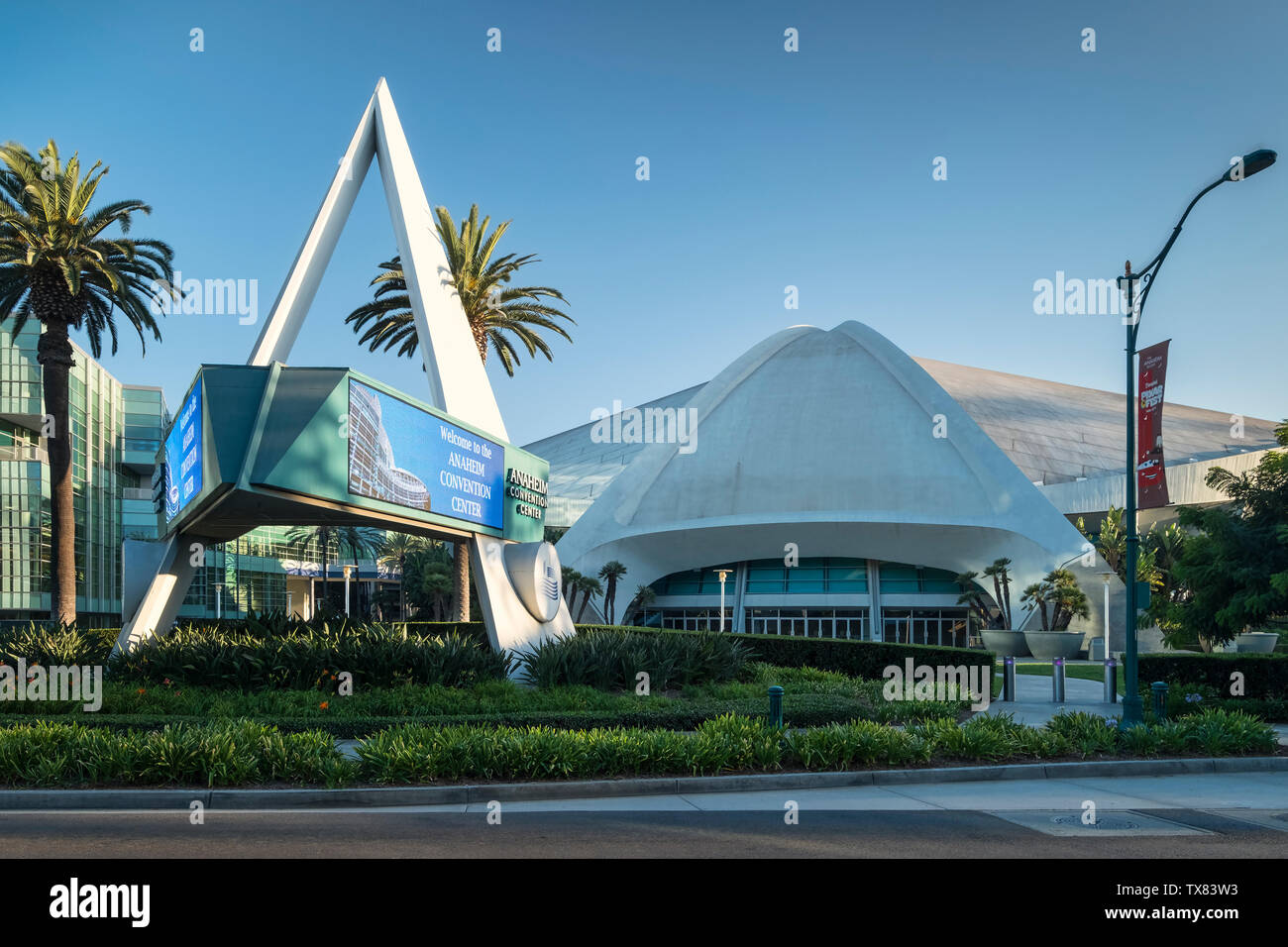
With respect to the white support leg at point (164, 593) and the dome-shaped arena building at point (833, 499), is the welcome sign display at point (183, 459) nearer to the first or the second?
the white support leg at point (164, 593)

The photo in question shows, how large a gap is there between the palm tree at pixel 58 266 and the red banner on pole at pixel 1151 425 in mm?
29079

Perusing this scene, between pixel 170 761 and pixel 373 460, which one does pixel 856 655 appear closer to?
pixel 373 460

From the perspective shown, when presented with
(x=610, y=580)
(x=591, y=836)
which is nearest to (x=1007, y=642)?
(x=610, y=580)

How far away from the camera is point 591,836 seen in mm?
9500

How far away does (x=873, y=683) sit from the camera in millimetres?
24594

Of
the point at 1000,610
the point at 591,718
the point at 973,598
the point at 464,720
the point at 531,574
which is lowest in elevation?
the point at 1000,610

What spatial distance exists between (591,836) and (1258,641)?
46672 mm

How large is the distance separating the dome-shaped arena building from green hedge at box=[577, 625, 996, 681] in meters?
24.8

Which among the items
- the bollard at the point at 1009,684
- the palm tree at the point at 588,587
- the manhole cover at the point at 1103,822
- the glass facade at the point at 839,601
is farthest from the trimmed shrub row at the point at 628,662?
the glass facade at the point at 839,601

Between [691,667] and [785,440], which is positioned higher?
[785,440]

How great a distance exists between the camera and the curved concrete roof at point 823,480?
2175 inches
